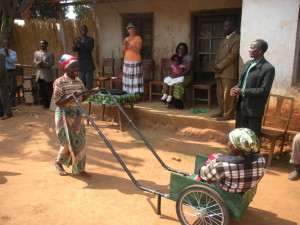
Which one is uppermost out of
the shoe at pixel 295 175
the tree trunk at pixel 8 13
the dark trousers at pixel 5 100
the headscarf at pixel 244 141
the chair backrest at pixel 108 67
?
the tree trunk at pixel 8 13

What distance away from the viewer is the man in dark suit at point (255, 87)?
14.1ft

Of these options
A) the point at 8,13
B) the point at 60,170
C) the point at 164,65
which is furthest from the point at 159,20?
the point at 60,170

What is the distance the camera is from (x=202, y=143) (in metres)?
6.02

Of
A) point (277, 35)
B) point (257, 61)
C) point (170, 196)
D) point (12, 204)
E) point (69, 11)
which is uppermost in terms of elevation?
point (69, 11)

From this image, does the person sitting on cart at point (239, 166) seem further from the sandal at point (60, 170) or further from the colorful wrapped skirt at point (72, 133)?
the sandal at point (60, 170)

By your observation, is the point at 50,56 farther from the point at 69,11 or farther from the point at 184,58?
the point at 69,11

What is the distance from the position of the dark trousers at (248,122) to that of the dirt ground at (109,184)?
28.1 inches

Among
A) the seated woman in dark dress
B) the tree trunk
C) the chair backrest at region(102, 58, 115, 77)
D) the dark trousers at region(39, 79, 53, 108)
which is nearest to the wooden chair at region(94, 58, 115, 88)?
the chair backrest at region(102, 58, 115, 77)

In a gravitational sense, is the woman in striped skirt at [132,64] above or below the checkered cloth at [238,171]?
above

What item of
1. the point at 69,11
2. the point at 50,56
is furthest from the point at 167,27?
the point at 69,11

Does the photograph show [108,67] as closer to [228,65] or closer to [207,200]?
[228,65]

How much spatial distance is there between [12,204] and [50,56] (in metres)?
5.54

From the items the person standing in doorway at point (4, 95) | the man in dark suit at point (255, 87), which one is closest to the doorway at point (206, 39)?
the man in dark suit at point (255, 87)

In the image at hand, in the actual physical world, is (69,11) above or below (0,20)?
above
